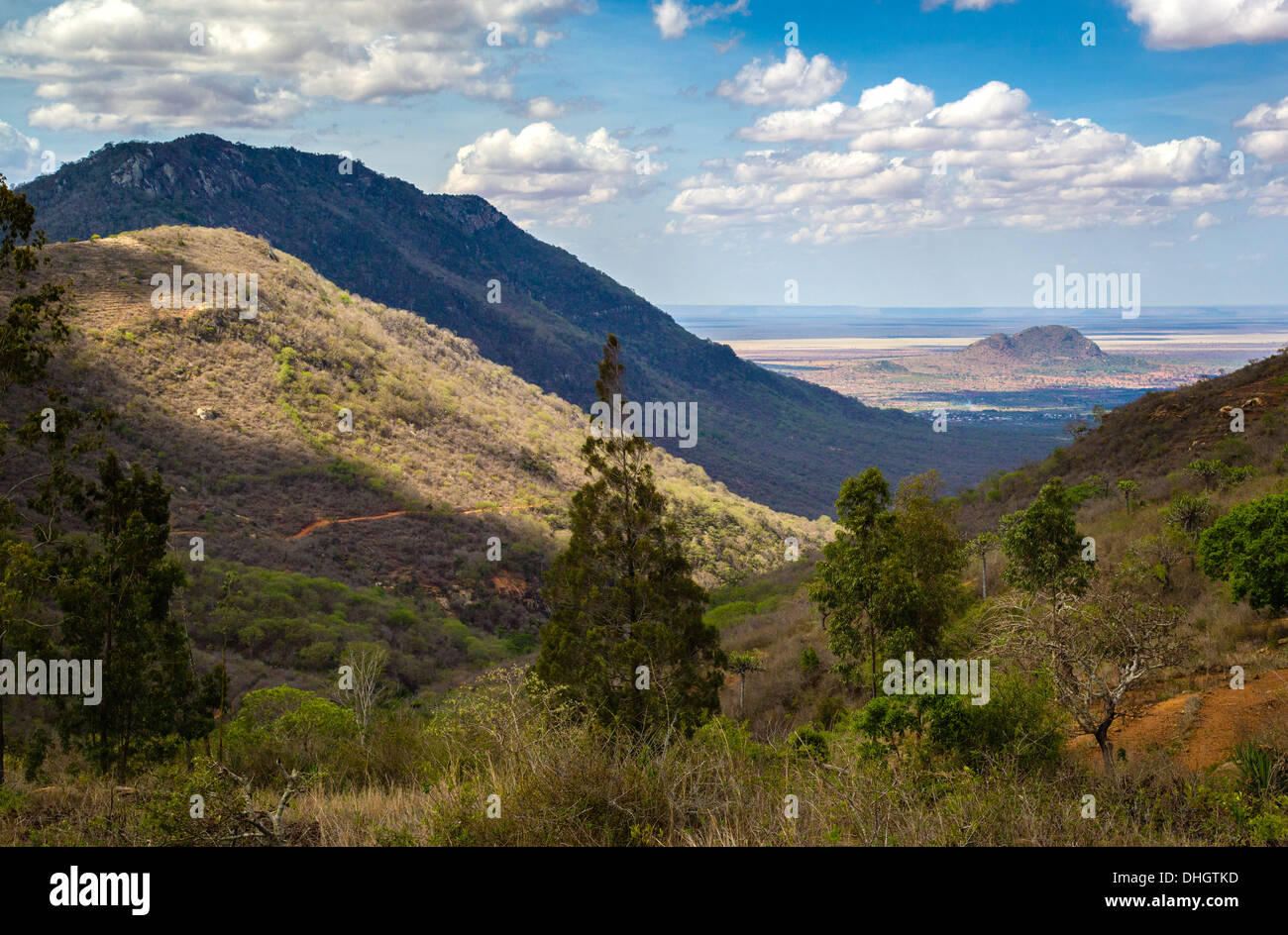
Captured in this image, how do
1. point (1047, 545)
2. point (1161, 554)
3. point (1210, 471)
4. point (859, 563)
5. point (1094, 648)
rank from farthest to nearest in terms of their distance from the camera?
point (1210, 471) < point (1161, 554) < point (1047, 545) < point (859, 563) < point (1094, 648)

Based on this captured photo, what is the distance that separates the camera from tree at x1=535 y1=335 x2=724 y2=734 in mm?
15398

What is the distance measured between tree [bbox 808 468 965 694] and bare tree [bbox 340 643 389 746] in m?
9.89

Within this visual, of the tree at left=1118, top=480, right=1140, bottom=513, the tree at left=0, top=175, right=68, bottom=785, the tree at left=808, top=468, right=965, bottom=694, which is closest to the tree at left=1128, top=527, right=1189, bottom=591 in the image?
the tree at left=808, top=468, right=965, bottom=694

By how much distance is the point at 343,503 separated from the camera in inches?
1909

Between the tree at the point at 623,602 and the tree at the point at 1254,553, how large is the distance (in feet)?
30.6

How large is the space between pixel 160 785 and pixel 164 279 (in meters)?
62.2

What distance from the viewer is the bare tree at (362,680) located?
18.8 metres

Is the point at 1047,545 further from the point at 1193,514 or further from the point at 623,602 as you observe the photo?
the point at 623,602

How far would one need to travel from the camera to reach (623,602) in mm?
16375

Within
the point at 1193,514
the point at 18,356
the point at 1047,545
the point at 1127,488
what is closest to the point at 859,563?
the point at 1047,545

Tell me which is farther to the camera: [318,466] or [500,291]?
[500,291]

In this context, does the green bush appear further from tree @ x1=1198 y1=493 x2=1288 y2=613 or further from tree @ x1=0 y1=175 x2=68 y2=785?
tree @ x1=1198 y1=493 x2=1288 y2=613

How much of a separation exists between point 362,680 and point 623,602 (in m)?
8.95
